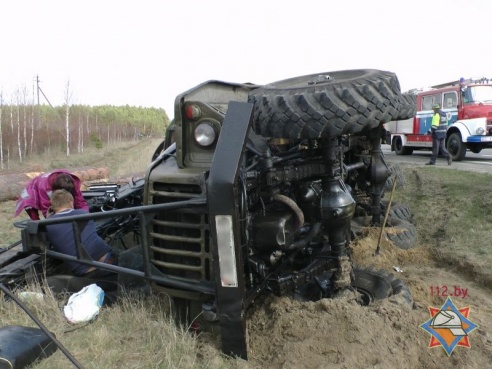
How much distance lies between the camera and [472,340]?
257 cm

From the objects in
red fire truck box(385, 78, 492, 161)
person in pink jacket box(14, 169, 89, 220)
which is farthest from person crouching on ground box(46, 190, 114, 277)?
red fire truck box(385, 78, 492, 161)

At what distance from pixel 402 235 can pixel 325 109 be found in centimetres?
280

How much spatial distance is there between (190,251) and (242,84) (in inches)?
66.3

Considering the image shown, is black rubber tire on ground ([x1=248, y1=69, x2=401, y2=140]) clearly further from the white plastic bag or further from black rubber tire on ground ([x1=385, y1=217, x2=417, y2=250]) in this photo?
black rubber tire on ground ([x1=385, y1=217, x2=417, y2=250])

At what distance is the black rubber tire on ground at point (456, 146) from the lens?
13.9 m

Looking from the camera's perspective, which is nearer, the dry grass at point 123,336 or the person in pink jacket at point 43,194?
A: the dry grass at point 123,336

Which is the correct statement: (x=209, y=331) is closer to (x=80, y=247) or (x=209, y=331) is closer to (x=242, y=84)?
(x=80, y=247)

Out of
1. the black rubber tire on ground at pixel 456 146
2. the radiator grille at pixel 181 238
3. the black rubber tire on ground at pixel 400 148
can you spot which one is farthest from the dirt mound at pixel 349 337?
the black rubber tire on ground at pixel 400 148

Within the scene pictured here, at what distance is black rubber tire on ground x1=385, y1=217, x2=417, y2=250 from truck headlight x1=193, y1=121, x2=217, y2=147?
257 centimetres

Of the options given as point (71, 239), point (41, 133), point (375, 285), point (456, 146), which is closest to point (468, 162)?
point (456, 146)

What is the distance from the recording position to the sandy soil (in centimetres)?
240

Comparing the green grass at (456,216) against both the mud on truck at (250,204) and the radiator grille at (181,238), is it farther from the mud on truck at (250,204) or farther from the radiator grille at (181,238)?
the radiator grille at (181,238)

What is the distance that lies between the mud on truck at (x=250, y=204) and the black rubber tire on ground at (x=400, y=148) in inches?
623

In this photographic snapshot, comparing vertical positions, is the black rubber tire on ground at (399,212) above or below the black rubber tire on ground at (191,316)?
above
